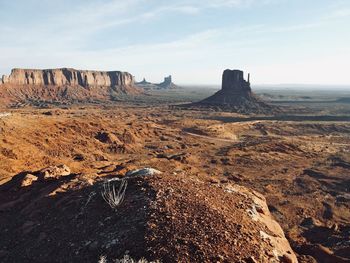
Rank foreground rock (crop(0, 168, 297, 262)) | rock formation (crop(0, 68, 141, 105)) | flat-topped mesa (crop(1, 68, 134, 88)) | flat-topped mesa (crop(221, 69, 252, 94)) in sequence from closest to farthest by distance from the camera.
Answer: foreground rock (crop(0, 168, 297, 262)) < flat-topped mesa (crop(221, 69, 252, 94)) < rock formation (crop(0, 68, 141, 105)) < flat-topped mesa (crop(1, 68, 134, 88))

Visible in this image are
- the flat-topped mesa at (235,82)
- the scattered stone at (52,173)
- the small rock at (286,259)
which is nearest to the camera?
the small rock at (286,259)

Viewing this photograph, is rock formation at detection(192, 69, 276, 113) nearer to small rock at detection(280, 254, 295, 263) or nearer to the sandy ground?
the sandy ground

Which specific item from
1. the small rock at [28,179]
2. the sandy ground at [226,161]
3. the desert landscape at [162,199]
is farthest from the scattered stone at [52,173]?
the sandy ground at [226,161]

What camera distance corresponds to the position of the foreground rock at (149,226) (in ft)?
36.2

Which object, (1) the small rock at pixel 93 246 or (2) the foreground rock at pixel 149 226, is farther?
(1) the small rock at pixel 93 246

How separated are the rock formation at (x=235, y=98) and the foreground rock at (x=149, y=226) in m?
112

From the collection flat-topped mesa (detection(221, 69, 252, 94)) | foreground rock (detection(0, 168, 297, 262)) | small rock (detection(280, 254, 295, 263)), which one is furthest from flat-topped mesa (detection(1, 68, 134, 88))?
small rock (detection(280, 254, 295, 263))

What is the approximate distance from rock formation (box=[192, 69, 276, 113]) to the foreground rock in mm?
112424

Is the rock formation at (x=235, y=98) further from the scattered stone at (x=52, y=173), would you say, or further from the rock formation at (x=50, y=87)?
the scattered stone at (x=52, y=173)

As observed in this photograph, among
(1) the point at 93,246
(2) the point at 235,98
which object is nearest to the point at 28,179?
(1) the point at 93,246

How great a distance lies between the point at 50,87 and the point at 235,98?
89.7 metres

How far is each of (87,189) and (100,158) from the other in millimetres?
25523

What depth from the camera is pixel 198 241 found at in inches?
440

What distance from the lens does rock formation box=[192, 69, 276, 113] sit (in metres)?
128
